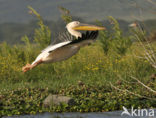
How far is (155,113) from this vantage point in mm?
6871

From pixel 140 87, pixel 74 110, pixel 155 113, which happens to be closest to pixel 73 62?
pixel 140 87

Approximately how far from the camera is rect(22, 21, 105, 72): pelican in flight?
5.62 meters

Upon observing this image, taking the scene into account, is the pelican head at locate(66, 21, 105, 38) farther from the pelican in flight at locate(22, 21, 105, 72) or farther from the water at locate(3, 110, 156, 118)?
the water at locate(3, 110, 156, 118)

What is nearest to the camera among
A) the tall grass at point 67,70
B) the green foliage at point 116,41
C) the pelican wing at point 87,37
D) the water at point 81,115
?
the pelican wing at point 87,37

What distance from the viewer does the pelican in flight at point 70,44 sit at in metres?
5.62

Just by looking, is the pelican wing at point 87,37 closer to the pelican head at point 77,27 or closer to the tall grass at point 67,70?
the pelican head at point 77,27

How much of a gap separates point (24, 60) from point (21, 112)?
7942mm

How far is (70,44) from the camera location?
5672mm

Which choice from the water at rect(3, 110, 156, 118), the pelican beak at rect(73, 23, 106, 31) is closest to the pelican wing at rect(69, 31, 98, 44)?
the pelican beak at rect(73, 23, 106, 31)

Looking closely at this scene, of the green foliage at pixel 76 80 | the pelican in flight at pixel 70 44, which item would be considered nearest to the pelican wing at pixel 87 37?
the pelican in flight at pixel 70 44

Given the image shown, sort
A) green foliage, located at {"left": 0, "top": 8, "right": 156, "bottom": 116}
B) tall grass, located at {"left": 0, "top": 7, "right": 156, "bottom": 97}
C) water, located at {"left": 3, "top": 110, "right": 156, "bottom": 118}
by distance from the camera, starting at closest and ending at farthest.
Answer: water, located at {"left": 3, "top": 110, "right": 156, "bottom": 118}, green foliage, located at {"left": 0, "top": 8, "right": 156, "bottom": 116}, tall grass, located at {"left": 0, "top": 7, "right": 156, "bottom": 97}

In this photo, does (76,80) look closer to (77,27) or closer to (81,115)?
(81,115)

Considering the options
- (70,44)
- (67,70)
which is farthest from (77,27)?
(67,70)

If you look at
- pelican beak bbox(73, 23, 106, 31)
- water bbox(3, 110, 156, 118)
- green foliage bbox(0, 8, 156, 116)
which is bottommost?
water bbox(3, 110, 156, 118)
